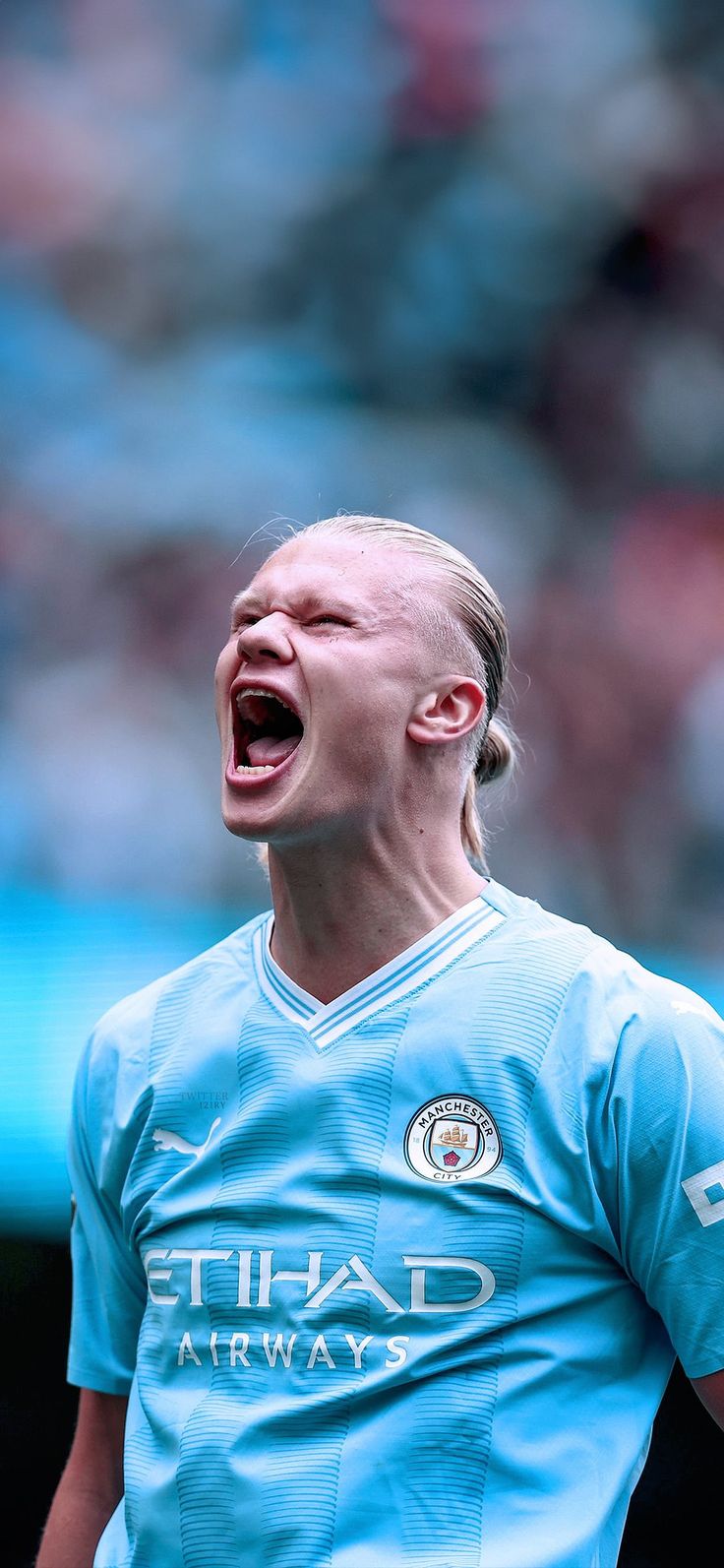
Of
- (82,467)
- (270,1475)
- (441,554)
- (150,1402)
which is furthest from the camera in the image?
(82,467)

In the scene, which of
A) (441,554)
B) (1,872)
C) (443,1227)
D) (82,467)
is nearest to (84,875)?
(1,872)

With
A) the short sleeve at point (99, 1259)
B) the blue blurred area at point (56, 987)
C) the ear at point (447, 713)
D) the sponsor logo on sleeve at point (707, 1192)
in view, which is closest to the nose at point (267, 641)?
the ear at point (447, 713)

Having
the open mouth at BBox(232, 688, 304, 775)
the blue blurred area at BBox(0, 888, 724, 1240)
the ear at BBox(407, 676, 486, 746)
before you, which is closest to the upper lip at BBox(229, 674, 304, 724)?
the open mouth at BBox(232, 688, 304, 775)

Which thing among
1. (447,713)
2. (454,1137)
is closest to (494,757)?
(447,713)

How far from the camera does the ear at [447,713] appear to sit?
1535mm

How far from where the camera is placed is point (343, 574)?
5.09ft

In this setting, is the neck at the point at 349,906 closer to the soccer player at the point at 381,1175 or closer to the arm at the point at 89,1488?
→ the soccer player at the point at 381,1175

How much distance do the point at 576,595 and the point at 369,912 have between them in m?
2.57

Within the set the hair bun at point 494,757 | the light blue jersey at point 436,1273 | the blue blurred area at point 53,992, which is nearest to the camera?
the light blue jersey at point 436,1273

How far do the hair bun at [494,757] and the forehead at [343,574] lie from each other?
0.25 metres

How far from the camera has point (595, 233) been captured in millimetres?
4102

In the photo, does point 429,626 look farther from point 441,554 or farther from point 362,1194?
point 362,1194

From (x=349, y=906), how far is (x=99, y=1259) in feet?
1.57

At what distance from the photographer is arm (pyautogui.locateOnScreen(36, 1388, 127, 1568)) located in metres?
1.61
